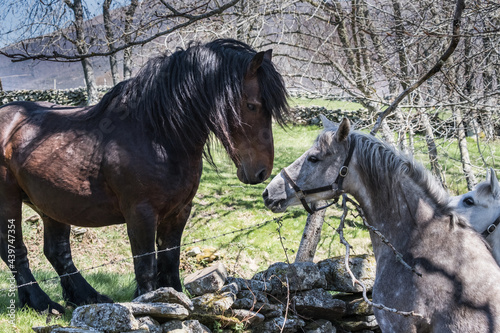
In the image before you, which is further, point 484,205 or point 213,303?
point 484,205

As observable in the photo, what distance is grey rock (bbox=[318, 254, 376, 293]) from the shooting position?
461 cm

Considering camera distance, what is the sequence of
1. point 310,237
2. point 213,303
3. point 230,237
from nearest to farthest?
point 213,303, point 310,237, point 230,237

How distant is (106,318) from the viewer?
3086mm

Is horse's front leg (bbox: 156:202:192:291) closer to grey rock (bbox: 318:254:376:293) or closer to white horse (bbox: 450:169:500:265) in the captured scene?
grey rock (bbox: 318:254:376:293)

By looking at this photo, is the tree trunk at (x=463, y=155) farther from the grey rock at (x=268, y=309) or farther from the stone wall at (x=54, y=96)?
the stone wall at (x=54, y=96)

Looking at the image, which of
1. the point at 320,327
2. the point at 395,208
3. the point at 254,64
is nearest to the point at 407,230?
the point at 395,208

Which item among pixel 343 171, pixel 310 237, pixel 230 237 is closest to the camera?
pixel 343 171

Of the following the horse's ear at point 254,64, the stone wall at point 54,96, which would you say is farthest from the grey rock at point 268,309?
the stone wall at point 54,96

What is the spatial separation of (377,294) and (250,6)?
6828mm

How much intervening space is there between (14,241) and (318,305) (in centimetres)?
292

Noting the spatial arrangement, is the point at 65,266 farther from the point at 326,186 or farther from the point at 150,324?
the point at 326,186

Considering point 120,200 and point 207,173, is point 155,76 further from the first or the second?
point 207,173

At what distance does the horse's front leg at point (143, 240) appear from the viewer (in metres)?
3.65

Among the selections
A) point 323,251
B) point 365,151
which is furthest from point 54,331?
point 323,251
